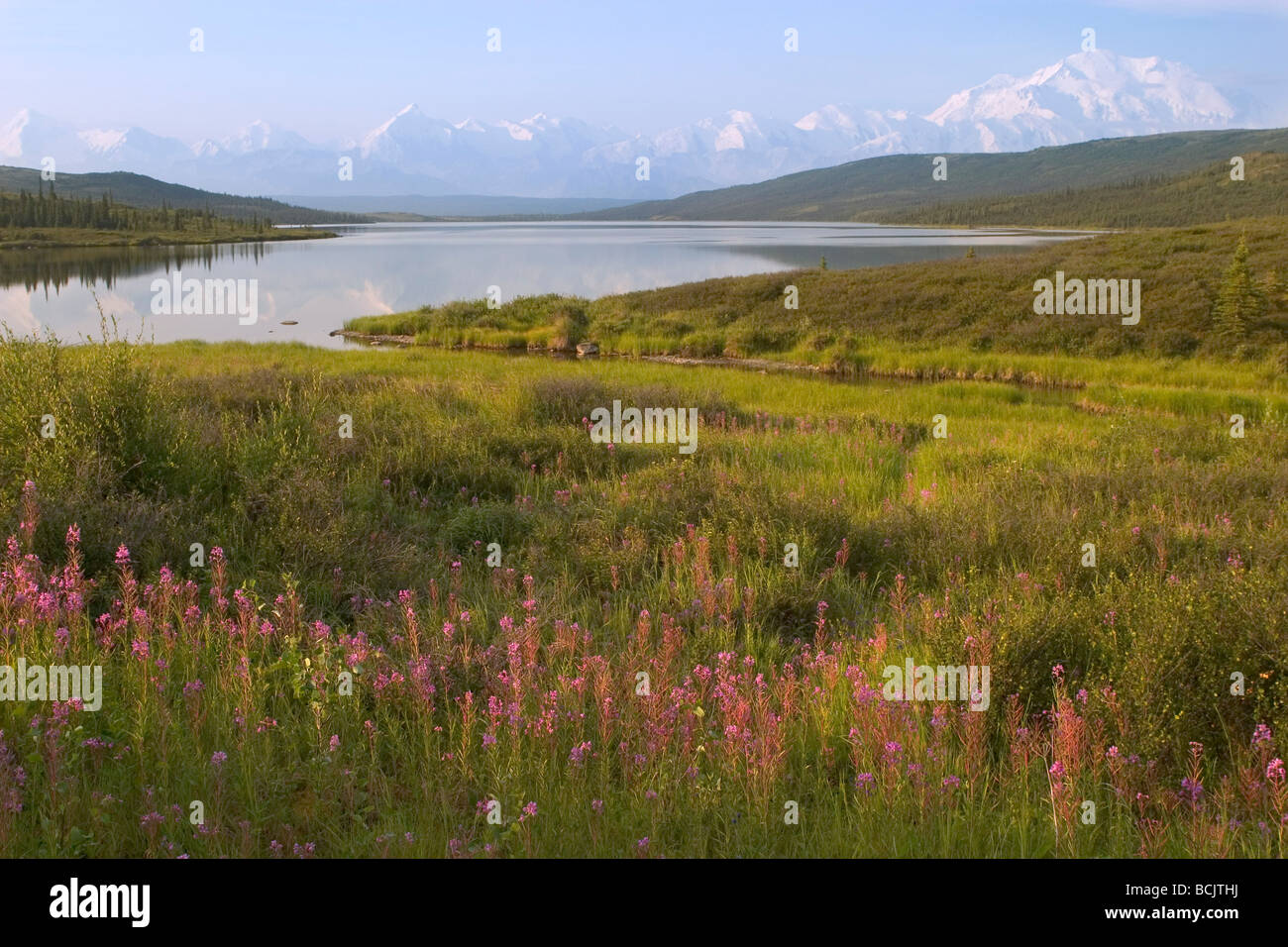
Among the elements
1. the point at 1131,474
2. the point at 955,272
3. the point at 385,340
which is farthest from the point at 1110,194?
the point at 1131,474

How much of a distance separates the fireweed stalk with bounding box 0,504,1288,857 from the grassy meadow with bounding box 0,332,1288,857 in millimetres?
24

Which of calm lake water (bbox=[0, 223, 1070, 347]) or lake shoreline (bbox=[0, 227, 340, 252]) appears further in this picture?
lake shoreline (bbox=[0, 227, 340, 252])

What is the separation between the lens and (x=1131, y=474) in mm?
11383

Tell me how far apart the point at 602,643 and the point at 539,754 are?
74.9 inches

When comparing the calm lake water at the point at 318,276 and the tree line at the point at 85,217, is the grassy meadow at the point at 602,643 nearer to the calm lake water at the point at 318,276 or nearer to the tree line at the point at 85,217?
the calm lake water at the point at 318,276

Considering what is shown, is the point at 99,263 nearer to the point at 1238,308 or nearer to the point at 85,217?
the point at 85,217

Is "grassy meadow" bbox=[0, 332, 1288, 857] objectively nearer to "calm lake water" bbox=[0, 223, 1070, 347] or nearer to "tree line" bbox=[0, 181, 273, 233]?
"calm lake water" bbox=[0, 223, 1070, 347]

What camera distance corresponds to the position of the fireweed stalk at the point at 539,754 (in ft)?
11.9

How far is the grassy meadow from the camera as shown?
3.77 m

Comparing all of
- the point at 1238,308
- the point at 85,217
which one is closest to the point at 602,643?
the point at 1238,308

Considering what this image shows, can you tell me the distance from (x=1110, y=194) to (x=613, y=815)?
215 meters

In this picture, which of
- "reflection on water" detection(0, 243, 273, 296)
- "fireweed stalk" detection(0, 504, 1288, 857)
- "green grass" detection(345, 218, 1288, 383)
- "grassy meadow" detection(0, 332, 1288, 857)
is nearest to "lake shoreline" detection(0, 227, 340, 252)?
"reflection on water" detection(0, 243, 273, 296)

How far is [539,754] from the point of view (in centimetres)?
430

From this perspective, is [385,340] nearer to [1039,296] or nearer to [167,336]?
[167,336]
